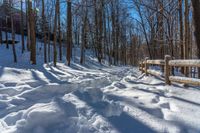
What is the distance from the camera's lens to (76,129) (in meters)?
4.06

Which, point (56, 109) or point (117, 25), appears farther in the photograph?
point (117, 25)

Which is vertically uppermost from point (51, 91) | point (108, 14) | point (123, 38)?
point (108, 14)

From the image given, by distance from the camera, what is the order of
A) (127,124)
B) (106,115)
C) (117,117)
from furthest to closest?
(106,115) < (117,117) < (127,124)

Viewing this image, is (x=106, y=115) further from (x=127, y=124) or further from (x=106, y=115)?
(x=127, y=124)

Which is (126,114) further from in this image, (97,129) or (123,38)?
(123,38)

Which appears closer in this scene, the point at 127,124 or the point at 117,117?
the point at 127,124

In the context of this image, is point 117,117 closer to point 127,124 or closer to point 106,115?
point 106,115

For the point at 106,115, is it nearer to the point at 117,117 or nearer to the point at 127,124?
the point at 117,117

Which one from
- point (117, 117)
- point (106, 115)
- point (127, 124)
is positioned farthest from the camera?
point (106, 115)

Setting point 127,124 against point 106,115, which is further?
point 106,115

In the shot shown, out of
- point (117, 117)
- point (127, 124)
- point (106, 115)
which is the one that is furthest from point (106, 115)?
point (127, 124)

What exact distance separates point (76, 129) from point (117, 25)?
3711 centimetres

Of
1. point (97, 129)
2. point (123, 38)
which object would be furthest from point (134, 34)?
point (97, 129)

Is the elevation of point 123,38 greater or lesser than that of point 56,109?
greater
